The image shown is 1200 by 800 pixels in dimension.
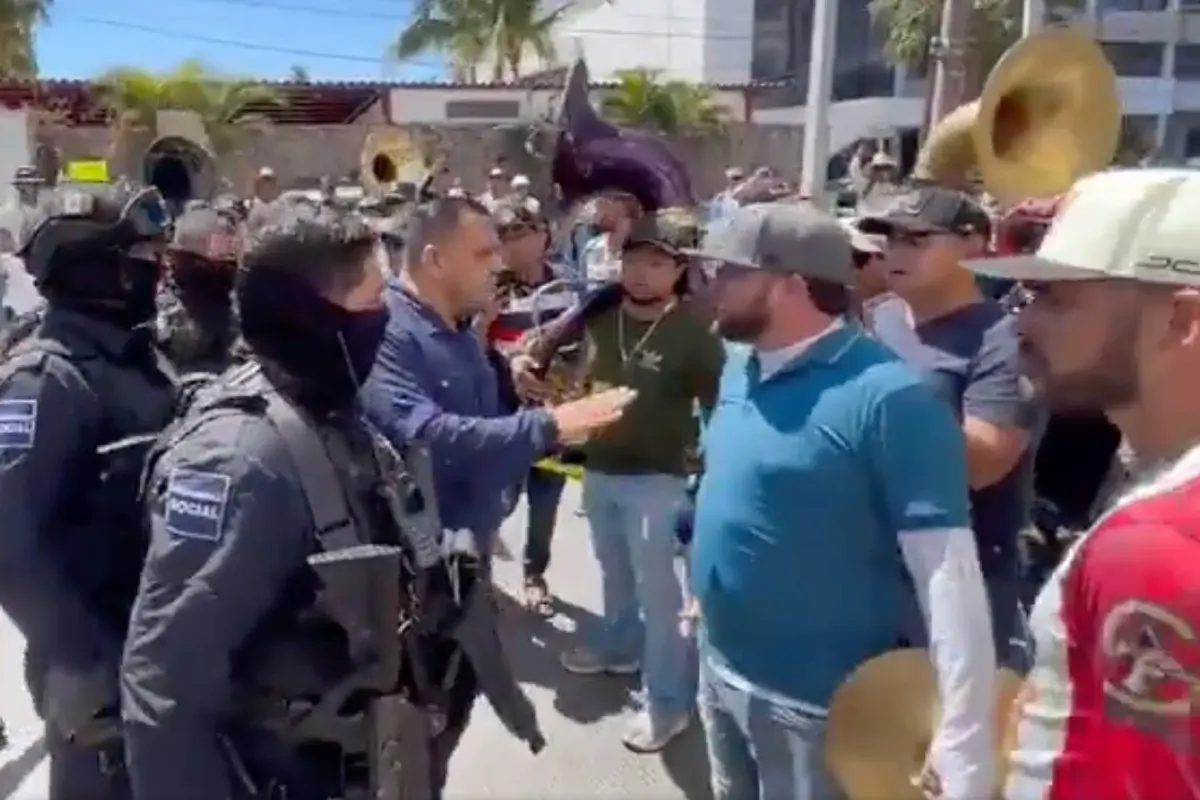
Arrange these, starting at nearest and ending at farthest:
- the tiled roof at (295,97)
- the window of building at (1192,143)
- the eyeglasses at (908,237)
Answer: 1. the eyeglasses at (908,237)
2. the tiled roof at (295,97)
3. the window of building at (1192,143)

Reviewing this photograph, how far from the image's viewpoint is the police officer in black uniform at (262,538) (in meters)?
1.99

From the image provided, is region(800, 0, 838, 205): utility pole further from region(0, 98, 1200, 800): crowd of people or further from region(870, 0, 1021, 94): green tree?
region(870, 0, 1021, 94): green tree

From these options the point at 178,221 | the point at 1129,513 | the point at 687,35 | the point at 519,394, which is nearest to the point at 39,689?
the point at 178,221

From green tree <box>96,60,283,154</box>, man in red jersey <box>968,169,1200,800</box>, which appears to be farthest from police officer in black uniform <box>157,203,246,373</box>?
green tree <box>96,60,283,154</box>

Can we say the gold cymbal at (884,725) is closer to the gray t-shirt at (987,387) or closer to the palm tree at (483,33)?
the gray t-shirt at (987,387)

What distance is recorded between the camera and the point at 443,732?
8.13ft

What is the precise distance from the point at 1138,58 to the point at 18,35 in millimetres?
27568

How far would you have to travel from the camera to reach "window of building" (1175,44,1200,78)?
122ft

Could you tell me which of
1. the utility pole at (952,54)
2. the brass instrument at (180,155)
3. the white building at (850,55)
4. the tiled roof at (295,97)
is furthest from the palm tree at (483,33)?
the utility pole at (952,54)

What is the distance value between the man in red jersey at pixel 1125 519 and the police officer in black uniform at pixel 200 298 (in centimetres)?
266

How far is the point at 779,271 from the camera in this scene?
2686 mm

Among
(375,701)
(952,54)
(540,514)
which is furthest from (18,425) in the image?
(952,54)

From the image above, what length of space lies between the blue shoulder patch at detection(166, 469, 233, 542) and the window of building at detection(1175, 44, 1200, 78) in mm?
39334

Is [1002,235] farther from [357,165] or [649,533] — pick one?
[357,165]
